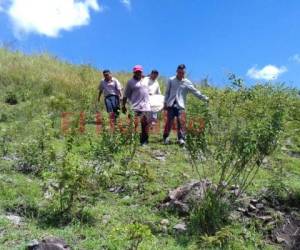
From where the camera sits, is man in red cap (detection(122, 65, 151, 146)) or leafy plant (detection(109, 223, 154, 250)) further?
man in red cap (detection(122, 65, 151, 146))

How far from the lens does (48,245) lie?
5297 millimetres

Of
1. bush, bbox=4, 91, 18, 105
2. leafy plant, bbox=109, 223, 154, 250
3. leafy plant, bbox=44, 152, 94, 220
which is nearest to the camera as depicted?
leafy plant, bbox=109, 223, 154, 250

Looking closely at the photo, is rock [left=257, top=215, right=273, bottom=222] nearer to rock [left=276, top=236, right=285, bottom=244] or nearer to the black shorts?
rock [left=276, top=236, right=285, bottom=244]

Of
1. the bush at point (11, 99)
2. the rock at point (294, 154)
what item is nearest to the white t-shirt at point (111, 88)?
the bush at point (11, 99)

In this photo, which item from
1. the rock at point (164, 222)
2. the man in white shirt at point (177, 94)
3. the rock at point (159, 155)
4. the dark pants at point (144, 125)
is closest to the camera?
the rock at point (164, 222)

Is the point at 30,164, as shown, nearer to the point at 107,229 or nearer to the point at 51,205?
the point at 51,205

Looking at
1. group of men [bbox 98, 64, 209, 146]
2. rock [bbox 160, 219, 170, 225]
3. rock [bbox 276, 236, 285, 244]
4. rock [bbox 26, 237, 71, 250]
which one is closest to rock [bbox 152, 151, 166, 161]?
group of men [bbox 98, 64, 209, 146]

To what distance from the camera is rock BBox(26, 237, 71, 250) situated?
528cm

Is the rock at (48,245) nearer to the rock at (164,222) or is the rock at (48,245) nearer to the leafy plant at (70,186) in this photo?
the leafy plant at (70,186)

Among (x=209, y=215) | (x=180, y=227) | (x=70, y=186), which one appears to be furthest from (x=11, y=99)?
(x=209, y=215)

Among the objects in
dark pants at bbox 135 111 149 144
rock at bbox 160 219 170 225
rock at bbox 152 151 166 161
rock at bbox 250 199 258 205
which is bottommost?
rock at bbox 160 219 170 225

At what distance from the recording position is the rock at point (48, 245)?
208 inches

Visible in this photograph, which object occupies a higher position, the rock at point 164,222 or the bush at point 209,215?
the bush at point 209,215

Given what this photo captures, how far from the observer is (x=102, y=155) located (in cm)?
704
